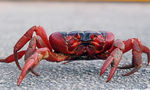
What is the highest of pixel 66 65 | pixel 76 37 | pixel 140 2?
pixel 76 37

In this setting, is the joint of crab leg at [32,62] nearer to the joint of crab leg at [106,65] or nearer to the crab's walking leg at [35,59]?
the crab's walking leg at [35,59]

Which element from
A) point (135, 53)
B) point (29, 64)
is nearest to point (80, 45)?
point (135, 53)

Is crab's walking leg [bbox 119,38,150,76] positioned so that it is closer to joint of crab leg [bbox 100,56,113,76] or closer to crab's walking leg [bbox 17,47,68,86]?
joint of crab leg [bbox 100,56,113,76]

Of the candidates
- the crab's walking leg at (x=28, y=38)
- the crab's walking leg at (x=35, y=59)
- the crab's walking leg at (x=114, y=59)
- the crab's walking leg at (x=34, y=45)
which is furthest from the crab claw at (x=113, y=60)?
the crab's walking leg at (x=28, y=38)

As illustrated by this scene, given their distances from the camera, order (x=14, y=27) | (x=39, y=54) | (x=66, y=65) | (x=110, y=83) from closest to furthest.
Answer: (x=39, y=54), (x=110, y=83), (x=66, y=65), (x=14, y=27)

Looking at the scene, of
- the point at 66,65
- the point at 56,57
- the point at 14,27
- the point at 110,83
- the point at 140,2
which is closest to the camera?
the point at 110,83

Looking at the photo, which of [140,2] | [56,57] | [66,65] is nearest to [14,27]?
[66,65]

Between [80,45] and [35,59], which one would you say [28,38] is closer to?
[80,45]

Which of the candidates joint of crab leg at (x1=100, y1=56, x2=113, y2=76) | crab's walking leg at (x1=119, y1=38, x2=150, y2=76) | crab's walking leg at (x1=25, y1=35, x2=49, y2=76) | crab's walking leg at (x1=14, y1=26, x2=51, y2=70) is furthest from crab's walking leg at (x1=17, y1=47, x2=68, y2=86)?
crab's walking leg at (x1=119, y1=38, x2=150, y2=76)

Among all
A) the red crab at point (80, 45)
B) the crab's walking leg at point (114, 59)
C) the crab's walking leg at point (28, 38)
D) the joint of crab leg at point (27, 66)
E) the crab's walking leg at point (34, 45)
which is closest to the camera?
the joint of crab leg at point (27, 66)

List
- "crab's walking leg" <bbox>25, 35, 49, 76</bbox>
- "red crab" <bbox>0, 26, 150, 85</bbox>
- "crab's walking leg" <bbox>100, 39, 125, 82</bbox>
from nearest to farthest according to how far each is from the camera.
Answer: "crab's walking leg" <bbox>100, 39, 125, 82</bbox> → "crab's walking leg" <bbox>25, 35, 49, 76</bbox> → "red crab" <bbox>0, 26, 150, 85</bbox>

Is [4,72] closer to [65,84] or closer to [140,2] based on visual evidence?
[65,84]
